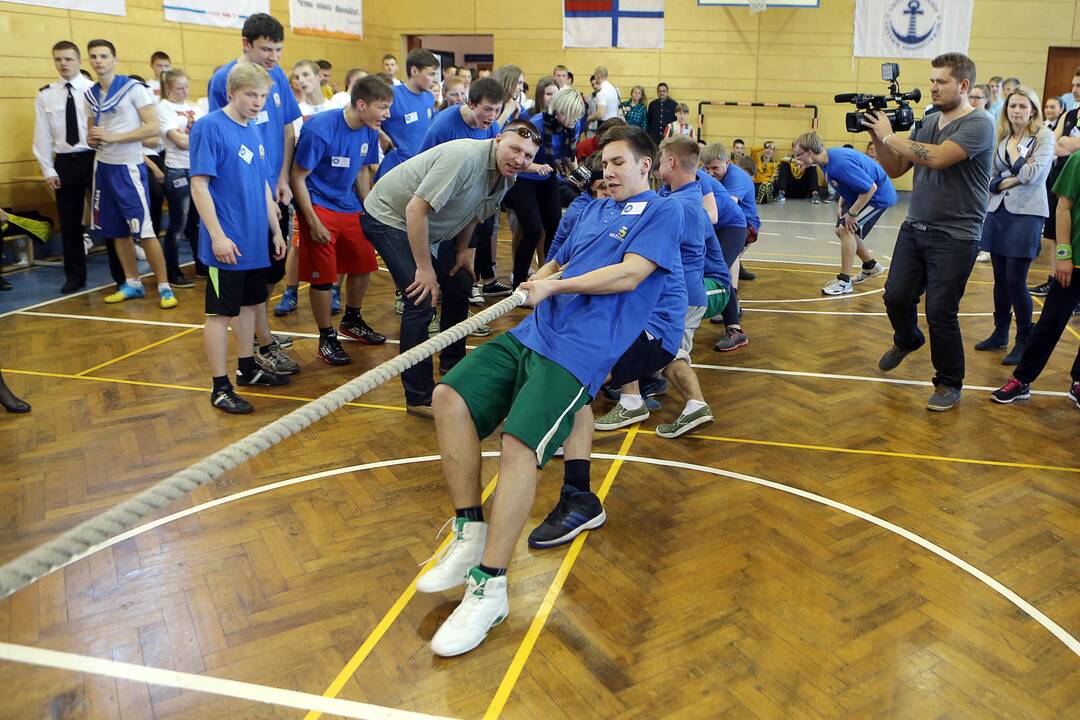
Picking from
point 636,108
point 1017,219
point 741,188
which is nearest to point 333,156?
point 741,188

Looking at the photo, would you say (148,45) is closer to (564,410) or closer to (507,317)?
(507,317)

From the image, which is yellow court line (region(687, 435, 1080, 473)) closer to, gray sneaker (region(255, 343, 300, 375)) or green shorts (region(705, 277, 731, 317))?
green shorts (region(705, 277, 731, 317))

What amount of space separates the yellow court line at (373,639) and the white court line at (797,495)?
19.0 inches

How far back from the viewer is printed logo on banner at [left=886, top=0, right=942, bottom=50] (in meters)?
13.6

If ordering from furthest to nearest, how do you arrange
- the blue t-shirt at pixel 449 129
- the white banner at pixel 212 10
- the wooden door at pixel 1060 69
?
the wooden door at pixel 1060 69, the white banner at pixel 212 10, the blue t-shirt at pixel 449 129

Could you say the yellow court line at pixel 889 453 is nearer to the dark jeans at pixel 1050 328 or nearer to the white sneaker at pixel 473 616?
the dark jeans at pixel 1050 328

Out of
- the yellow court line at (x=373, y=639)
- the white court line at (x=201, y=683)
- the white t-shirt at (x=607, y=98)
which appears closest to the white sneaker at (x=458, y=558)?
the yellow court line at (x=373, y=639)

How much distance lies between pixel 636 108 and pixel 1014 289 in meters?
9.63

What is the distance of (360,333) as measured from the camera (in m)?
5.61

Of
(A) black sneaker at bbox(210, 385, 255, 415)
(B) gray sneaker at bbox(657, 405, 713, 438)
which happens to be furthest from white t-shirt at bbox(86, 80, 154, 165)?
(B) gray sneaker at bbox(657, 405, 713, 438)

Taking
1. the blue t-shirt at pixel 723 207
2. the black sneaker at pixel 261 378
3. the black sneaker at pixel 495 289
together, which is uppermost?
the blue t-shirt at pixel 723 207

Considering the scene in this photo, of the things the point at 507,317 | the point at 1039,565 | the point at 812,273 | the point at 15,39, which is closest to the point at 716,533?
the point at 1039,565

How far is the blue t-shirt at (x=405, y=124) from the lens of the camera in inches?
Result: 255

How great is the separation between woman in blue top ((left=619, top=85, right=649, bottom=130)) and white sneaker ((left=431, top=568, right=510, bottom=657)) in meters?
12.5
